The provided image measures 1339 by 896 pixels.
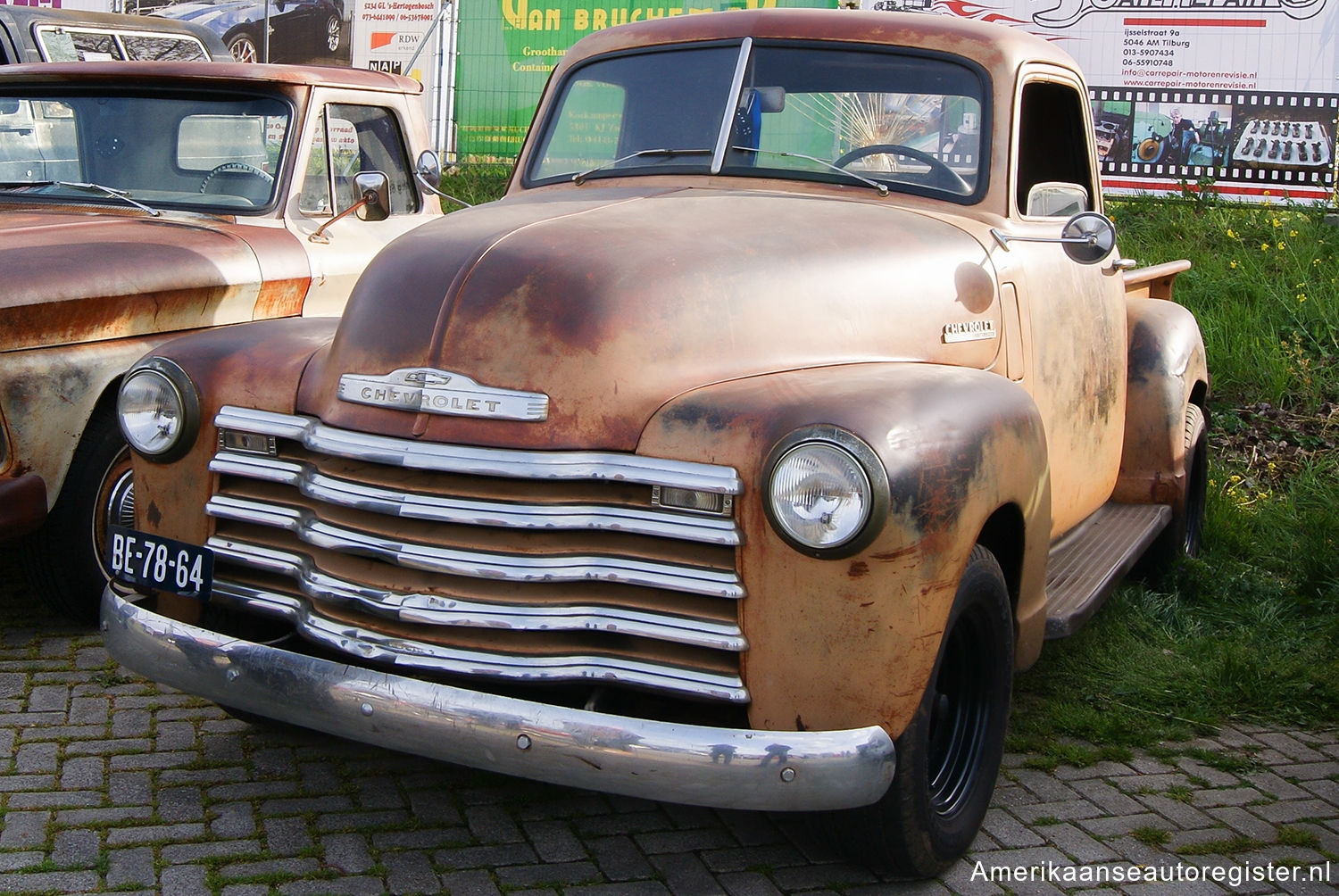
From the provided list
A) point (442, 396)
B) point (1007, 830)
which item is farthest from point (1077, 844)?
point (442, 396)

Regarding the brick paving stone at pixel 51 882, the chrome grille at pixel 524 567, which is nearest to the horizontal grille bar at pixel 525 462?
the chrome grille at pixel 524 567

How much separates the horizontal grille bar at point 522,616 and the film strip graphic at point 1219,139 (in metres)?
8.41

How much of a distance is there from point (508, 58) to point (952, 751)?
1033 centimetres

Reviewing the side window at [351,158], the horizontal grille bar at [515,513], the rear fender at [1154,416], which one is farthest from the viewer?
the side window at [351,158]

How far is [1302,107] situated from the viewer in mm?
10117

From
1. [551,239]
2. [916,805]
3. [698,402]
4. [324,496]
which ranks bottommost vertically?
[916,805]

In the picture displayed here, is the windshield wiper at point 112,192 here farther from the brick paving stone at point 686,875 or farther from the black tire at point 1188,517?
the black tire at point 1188,517

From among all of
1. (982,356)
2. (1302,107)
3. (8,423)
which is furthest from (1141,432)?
(1302,107)

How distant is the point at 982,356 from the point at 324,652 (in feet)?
6.00

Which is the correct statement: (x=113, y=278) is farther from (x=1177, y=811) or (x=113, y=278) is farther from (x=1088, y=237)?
(x=1177, y=811)

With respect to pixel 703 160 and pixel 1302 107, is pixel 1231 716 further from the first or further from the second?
pixel 1302 107

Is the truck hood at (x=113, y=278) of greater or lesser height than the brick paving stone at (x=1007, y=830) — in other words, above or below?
above

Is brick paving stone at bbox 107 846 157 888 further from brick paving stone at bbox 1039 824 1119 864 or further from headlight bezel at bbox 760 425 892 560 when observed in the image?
brick paving stone at bbox 1039 824 1119 864

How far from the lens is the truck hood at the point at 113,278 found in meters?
4.18
